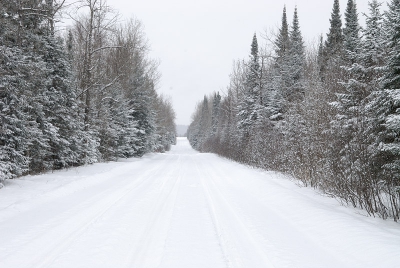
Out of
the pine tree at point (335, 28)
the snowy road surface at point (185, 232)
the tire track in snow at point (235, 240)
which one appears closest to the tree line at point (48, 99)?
the snowy road surface at point (185, 232)

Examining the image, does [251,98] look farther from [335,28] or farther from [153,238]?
[153,238]

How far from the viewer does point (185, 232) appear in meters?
4.96

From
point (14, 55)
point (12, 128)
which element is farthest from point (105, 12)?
point (12, 128)

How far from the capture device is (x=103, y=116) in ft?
67.5

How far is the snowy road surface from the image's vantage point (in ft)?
12.4

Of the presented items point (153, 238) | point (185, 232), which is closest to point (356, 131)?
point (185, 232)

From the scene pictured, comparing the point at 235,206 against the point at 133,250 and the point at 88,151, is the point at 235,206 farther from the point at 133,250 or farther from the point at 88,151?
the point at 88,151

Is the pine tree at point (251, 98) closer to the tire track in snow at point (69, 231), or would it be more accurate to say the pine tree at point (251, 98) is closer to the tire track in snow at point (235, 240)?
the tire track in snow at point (69, 231)

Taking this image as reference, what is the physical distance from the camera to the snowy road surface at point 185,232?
149 inches

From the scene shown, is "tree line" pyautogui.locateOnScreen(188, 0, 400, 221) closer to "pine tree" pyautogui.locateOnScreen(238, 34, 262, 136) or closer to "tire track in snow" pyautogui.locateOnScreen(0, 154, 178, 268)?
"tire track in snow" pyautogui.locateOnScreen(0, 154, 178, 268)

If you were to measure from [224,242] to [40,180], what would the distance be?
27.6 feet

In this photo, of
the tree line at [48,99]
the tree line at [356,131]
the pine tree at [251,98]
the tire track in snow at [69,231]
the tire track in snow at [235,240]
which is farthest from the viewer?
the pine tree at [251,98]

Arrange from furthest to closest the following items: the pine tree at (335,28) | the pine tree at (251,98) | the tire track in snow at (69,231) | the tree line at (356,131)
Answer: the pine tree at (335,28), the pine tree at (251,98), the tree line at (356,131), the tire track in snow at (69,231)

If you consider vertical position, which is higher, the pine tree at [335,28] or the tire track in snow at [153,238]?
the pine tree at [335,28]
